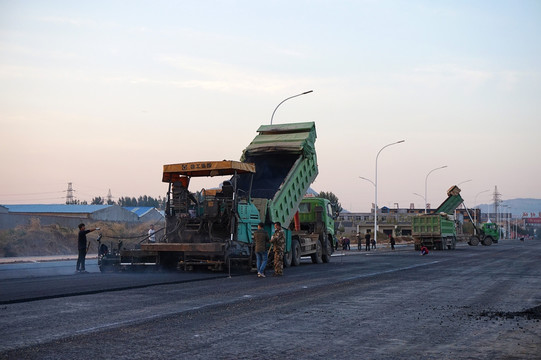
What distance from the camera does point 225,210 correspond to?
64.1ft

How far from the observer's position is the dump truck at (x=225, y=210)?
1925 centimetres

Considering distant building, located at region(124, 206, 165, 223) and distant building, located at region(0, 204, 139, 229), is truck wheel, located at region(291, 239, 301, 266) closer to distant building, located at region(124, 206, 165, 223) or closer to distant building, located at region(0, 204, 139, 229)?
distant building, located at region(0, 204, 139, 229)

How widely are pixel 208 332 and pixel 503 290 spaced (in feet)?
29.4

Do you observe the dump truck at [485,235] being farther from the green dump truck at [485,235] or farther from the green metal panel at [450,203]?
the green metal panel at [450,203]

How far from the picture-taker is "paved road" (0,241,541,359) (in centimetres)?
743

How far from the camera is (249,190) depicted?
2016 cm

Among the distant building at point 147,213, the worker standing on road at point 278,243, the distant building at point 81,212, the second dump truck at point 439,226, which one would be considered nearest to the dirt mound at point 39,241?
the distant building at point 81,212

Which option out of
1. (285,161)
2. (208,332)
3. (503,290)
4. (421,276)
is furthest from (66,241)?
(208,332)

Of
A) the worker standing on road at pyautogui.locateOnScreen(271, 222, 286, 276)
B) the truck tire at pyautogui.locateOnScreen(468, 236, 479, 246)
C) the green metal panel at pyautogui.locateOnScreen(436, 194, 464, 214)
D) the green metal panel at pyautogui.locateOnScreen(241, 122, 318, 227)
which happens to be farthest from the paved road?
the truck tire at pyautogui.locateOnScreen(468, 236, 479, 246)

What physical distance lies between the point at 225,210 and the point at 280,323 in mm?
10209

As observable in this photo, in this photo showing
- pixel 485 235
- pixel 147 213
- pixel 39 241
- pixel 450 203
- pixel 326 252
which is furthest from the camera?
pixel 147 213

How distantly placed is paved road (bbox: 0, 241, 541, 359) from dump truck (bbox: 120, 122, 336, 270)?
3.68m

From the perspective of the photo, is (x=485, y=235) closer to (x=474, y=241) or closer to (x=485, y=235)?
(x=485, y=235)

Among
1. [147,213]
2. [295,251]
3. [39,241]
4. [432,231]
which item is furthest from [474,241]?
[295,251]
